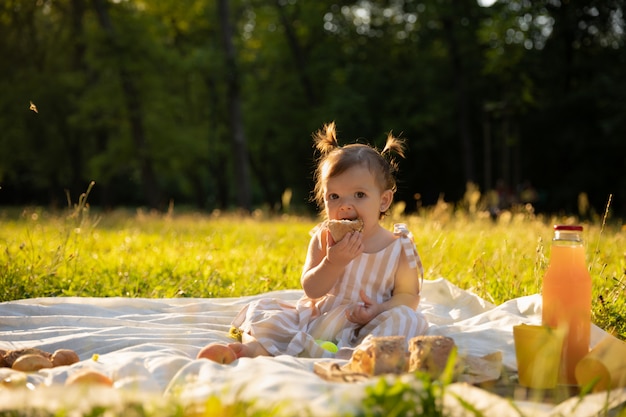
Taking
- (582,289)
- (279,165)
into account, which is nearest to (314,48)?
(279,165)

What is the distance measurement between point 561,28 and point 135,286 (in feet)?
56.3

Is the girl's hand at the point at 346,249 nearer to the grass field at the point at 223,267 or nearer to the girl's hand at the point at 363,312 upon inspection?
the girl's hand at the point at 363,312

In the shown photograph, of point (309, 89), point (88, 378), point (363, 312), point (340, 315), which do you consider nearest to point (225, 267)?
point (340, 315)

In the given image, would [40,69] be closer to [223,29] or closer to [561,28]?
[223,29]

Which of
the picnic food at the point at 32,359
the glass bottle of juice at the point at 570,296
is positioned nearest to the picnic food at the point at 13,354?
the picnic food at the point at 32,359

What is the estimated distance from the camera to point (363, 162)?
3432mm

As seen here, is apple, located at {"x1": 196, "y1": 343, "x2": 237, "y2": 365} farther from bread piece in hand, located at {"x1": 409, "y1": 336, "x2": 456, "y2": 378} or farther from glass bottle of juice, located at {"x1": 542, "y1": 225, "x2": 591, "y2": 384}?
glass bottle of juice, located at {"x1": 542, "y1": 225, "x2": 591, "y2": 384}

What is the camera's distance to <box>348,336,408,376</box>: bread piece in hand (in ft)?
8.21

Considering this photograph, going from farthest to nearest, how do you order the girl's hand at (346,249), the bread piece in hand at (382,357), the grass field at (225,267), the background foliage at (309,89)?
the background foliage at (309,89), the grass field at (225,267), the girl's hand at (346,249), the bread piece in hand at (382,357)

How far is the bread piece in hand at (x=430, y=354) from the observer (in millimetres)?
2521

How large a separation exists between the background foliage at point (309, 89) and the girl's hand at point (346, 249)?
14.2 meters

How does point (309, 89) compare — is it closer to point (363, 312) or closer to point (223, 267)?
point (223, 267)

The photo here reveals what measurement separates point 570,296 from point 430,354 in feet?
2.28

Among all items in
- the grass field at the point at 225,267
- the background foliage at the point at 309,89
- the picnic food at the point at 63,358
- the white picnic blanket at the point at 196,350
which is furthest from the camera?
the background foliage at the point at 309,89
